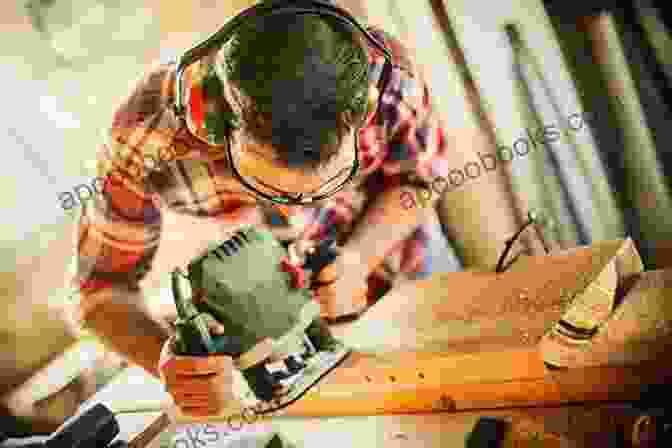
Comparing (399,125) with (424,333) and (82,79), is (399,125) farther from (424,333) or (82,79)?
(82,79)

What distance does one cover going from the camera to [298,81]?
76 centimetres

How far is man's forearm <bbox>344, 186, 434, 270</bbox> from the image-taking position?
1.11 metres

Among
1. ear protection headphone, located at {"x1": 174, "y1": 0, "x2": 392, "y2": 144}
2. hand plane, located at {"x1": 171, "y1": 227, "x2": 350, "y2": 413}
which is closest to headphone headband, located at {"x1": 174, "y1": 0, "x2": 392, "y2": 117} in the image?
ear protection headphone, located at {"x1": 174, "y1": 0, "x2": 392, "y2": 144}

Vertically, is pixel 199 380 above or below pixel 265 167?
below

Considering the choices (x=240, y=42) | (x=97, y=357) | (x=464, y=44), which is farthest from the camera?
(x=97, y=357)

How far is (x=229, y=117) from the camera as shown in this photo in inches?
33.7

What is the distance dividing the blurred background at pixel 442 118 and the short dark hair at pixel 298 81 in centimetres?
17

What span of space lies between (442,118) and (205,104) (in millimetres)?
387

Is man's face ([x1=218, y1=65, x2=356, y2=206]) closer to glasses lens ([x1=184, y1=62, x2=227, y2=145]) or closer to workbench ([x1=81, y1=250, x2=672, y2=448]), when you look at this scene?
glasses lens ([x1=184, y1=62, x2=227, y2=145])

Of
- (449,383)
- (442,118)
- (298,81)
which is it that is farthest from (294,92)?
(449,383)

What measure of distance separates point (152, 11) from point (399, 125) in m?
0.45

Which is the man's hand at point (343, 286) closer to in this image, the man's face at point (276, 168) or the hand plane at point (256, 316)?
the hand plane at point (256, 316)

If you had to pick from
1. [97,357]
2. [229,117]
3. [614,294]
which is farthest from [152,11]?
[614,294]

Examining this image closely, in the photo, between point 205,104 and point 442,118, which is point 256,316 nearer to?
point 205,104
